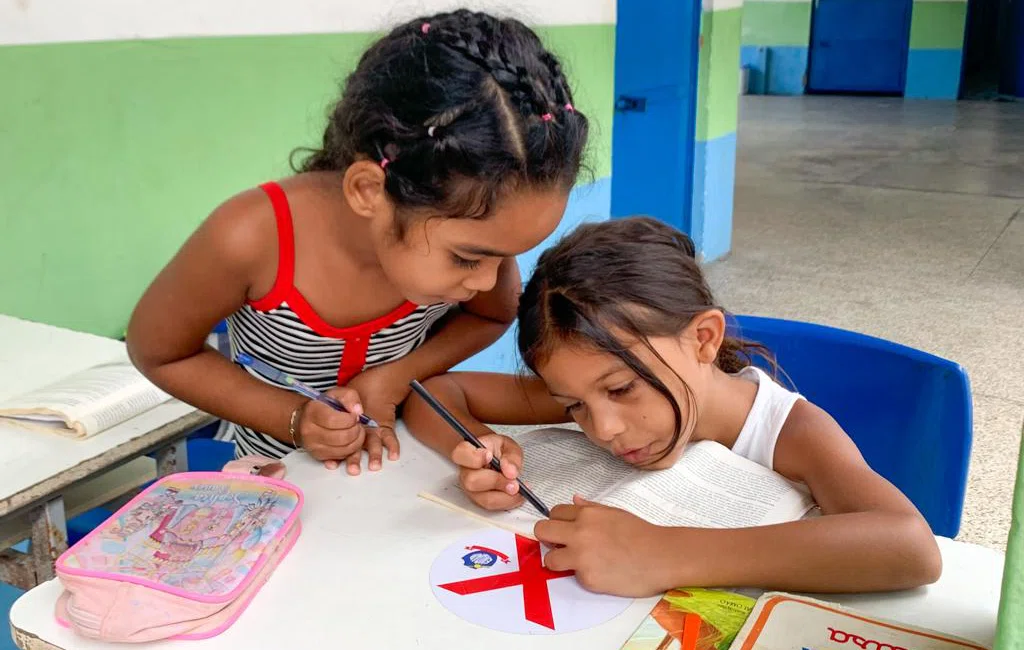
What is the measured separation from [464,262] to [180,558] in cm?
41

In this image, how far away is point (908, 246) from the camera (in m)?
4.61

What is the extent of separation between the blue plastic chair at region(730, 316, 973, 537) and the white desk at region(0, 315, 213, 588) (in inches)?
31.6

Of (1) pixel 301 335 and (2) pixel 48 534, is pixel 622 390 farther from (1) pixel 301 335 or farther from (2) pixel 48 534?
(2) pixel 48 534

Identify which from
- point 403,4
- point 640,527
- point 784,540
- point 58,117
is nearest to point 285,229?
point 640,527

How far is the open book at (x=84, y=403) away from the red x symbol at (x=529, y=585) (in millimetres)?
630

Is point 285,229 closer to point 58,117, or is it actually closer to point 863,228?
point 58,117

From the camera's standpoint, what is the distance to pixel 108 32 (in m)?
1.69

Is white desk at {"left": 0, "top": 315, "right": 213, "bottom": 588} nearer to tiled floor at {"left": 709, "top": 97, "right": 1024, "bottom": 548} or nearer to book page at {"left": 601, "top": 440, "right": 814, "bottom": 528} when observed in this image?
book page at {"left": 601, "top": 440, "right": 814, "bottom": 528}

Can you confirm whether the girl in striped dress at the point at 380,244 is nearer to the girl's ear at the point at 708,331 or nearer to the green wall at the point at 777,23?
the girl's ear at the point at 708,331

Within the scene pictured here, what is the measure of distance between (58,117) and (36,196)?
14 centimetres

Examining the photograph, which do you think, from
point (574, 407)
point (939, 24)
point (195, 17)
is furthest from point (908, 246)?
point (939, 24)

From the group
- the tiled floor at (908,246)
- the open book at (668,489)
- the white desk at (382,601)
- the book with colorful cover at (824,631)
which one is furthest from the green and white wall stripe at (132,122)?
the tiled floor at (908,246)

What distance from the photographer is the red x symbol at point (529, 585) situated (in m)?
0.77

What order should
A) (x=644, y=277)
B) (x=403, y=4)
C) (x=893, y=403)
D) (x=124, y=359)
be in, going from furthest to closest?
(x=403, y=4) < (x=124, y=359) < (x=893, y=403) < (x=644, y=277)
